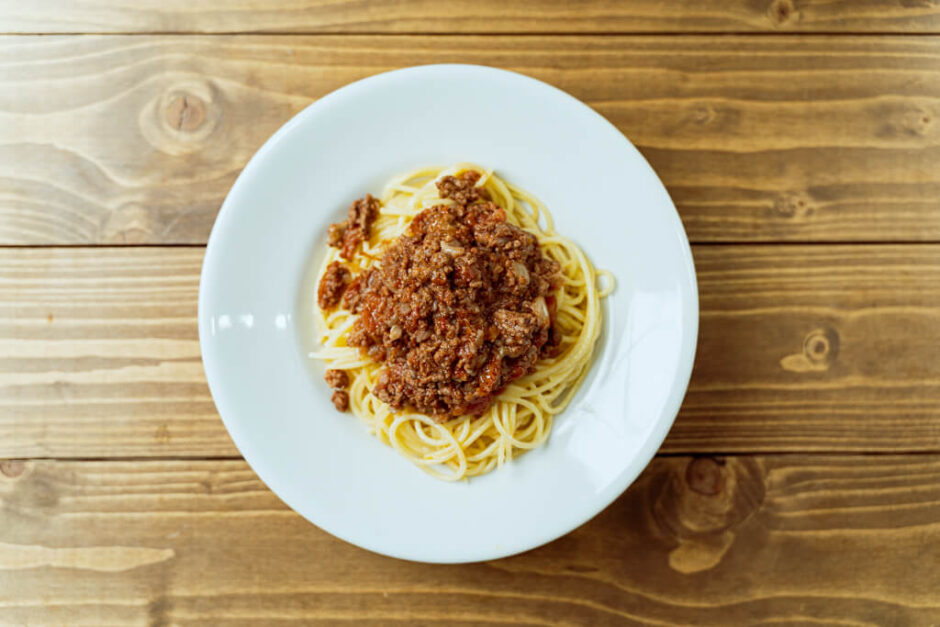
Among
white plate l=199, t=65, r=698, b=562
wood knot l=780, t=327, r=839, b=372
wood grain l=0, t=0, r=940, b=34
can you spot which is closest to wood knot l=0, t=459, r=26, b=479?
white plate l=199, t=65, r=698, b=562

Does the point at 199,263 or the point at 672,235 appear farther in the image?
the point at 199,263

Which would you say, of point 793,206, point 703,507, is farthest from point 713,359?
point 793,206

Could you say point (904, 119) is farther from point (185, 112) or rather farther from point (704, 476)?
point (185, 112)

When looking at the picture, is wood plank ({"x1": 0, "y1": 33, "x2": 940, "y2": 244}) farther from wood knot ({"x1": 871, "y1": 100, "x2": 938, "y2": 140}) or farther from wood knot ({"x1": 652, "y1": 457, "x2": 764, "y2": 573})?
wood knot ({"x1": 652, "y1": 457, "x2": 764, "y2": 573})

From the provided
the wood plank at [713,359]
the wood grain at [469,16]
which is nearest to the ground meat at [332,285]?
the wood plank at [713,359]

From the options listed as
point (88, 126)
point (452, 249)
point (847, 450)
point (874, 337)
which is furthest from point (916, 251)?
point (88, 126)

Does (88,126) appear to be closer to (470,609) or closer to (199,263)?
(199,263)
